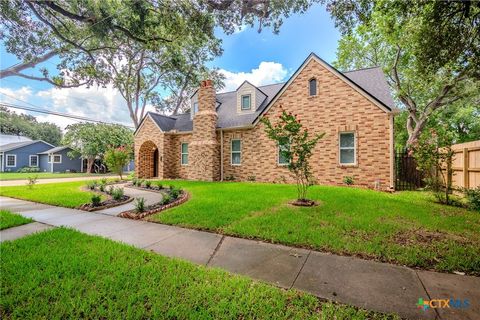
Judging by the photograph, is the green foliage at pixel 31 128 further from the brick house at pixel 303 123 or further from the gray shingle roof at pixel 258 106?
the brick house at pixel 303 123

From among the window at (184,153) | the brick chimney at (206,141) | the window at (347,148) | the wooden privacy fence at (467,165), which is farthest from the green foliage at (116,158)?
the wooden privacy fence at (467,165)

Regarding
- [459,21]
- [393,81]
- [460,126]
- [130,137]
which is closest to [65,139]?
[130,137]

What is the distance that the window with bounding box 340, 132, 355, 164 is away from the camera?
1008cm

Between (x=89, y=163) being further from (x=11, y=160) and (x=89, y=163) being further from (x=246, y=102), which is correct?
(x=246, y=102)

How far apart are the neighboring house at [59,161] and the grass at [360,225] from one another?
101ft

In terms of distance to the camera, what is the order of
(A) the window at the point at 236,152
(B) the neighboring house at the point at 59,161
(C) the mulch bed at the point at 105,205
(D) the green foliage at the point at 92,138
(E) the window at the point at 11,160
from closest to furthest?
1. (C) the mulch bed at the point at 105,205
2. (A) the window at the point at 236,152
3. (D) the green foliage at the point at 92,138
4. (E) the window at the point at 11,160
5. (B) the neighboring house at the point at 59,161

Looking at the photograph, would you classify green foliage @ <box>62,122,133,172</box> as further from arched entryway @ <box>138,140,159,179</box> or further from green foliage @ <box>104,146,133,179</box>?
green foliage @ <box>104,146,133,179</box>

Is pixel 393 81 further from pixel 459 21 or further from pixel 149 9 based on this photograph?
pixel 149 9

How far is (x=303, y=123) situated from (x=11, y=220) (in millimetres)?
11230

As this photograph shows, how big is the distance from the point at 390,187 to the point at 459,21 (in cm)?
617

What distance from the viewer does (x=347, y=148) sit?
10.1m

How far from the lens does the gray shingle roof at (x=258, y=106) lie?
10.6 meters

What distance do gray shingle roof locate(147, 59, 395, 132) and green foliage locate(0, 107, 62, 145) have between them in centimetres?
4018

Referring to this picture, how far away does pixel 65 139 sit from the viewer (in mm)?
26484
